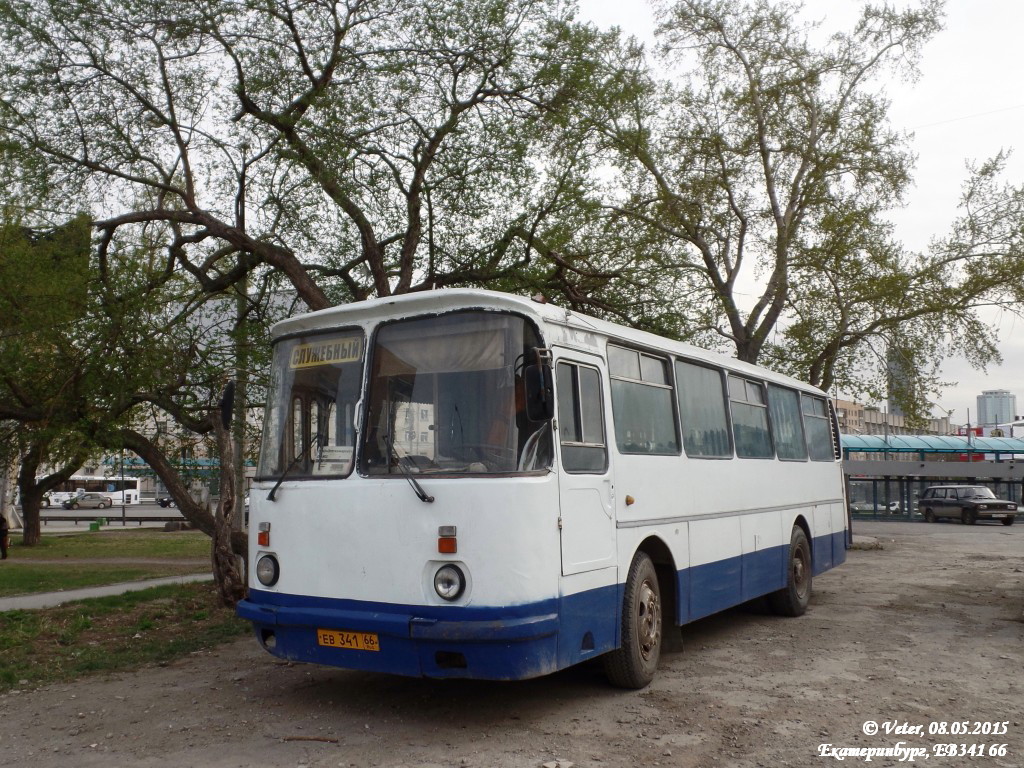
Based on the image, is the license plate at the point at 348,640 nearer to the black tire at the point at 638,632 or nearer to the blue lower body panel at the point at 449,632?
the blue lower body panel at the point at 449,632

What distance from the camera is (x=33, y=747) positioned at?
→ 6434mm

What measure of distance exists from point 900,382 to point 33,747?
2318 centimetres

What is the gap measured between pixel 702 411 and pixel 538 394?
12.6 ft

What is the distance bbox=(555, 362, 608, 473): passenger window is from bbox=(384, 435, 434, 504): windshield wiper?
3.28 feet

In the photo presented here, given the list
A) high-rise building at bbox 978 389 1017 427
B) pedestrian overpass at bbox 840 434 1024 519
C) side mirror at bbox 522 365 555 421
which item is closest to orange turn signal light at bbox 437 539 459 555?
side mirror at bbox 522 365 555 421

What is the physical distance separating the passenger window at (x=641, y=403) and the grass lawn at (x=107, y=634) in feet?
17.0

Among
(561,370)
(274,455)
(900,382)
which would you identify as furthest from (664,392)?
(900,382)

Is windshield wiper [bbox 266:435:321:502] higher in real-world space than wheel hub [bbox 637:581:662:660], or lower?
higher

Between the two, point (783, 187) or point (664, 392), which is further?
point (783, 187)

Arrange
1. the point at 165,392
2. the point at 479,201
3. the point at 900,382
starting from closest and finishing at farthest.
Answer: the point at 165,392 < the point at 479,201 < the point at 900,382

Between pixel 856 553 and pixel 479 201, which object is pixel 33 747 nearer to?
pixel 479 201

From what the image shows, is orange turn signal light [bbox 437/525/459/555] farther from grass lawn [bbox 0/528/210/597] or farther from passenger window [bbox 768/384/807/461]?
grass lawn [bbox 0/528/210/597]

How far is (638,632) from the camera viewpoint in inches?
308

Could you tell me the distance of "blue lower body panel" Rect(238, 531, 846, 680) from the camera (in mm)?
6293
